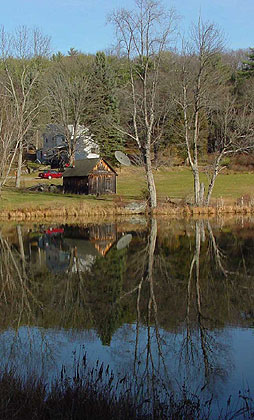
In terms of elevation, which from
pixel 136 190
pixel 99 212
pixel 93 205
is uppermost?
pixel 136 190

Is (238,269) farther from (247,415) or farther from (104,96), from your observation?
(104,96)

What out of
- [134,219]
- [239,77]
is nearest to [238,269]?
[134,219]

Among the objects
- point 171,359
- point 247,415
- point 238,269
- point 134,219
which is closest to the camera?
point 247,415

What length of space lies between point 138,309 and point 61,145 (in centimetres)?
5532

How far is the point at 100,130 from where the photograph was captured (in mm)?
58312

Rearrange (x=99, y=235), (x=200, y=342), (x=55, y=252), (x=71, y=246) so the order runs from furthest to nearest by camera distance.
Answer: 1. (x=99, y=235)
2. (x=71, y=246)
3. (x=55, y=252)
4. (x=200, y=342)

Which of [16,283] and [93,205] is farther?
[93,205]

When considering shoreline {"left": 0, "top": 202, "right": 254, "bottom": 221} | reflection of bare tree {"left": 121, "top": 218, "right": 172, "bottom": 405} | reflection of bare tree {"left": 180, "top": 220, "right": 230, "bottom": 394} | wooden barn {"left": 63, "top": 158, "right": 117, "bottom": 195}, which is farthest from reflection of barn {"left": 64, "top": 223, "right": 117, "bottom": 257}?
wooden barn {"left": 63, "top": 158, "right": 117, "bottom": 195}

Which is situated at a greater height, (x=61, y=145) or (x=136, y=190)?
(x=61, y=145)

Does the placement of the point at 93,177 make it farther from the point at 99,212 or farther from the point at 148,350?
the point at 148,350

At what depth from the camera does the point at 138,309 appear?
1234 centimetres

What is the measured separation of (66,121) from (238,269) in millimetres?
43034

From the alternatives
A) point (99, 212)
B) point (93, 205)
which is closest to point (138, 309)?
point (99, 212)

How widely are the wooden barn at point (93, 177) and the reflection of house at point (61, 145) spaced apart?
15.1 meters
